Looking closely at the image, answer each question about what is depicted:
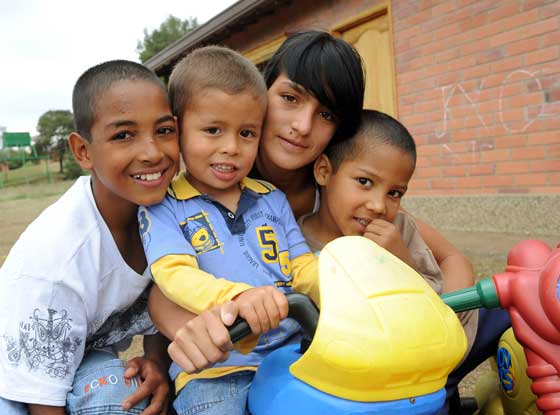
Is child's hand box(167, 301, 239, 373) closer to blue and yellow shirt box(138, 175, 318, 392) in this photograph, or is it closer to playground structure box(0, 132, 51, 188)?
→ blue and yellow shirt box(138, 175, 318, 392)

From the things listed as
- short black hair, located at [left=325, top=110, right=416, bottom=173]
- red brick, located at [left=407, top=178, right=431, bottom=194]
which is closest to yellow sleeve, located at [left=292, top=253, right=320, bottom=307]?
short black hair, located at [left=325, top=110, right=416, bottom=173]

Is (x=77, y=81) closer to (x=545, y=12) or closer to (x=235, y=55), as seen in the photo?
(x=235, y=55)

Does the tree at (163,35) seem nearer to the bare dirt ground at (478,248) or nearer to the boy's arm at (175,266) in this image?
the bare dirt ground at (478,248)

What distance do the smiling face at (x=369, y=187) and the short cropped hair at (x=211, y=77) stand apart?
1.24 feet

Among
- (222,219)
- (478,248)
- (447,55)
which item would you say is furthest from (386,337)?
(447,55)

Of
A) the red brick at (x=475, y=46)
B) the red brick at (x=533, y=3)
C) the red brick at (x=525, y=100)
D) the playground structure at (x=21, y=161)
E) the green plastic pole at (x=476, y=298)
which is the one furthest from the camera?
the playground structure at (x=21, y=161)

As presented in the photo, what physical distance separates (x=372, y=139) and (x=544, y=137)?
3616 mm

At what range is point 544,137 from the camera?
4.64 meters

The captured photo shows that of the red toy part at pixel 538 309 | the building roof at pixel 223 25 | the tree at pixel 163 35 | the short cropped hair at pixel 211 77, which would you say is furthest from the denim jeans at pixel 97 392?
the tree at pixel 163 35

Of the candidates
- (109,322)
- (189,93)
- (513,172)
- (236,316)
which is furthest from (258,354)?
(513,172)

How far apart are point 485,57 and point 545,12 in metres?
0.67

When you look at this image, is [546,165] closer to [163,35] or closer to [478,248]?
[478,248]

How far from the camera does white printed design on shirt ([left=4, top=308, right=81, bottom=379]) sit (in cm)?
Answer: 133

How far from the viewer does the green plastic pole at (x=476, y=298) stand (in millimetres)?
1077
